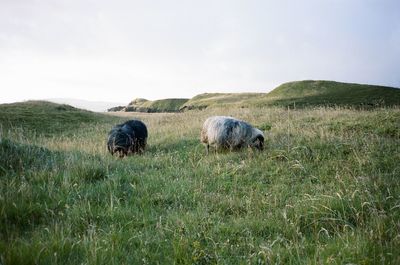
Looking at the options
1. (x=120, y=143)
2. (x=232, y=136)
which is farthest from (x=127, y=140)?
(x=232, y=136)

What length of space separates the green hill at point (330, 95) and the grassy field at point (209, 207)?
2724cm

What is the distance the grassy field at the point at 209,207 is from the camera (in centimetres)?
396

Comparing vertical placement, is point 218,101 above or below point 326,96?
above

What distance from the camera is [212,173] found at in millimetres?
7867

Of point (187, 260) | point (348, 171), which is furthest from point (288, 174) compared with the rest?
point (187, 260)

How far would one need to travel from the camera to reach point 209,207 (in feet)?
18.8

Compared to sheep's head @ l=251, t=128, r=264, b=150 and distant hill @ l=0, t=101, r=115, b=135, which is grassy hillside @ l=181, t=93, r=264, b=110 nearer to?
distant hill @ l=0, t=101, r=115, b=135

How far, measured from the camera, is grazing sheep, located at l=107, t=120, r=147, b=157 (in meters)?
11.1

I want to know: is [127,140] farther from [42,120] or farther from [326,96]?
[326,96]

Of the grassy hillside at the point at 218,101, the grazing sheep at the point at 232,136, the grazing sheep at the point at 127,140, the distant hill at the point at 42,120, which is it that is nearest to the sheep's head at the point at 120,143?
the grazing sheep at the point at 127,140

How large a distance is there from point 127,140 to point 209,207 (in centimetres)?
617

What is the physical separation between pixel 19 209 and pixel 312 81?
64.9 meters

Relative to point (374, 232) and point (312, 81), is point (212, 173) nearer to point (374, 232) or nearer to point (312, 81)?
point (374, 232)

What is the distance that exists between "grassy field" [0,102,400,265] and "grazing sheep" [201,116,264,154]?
50 cm
